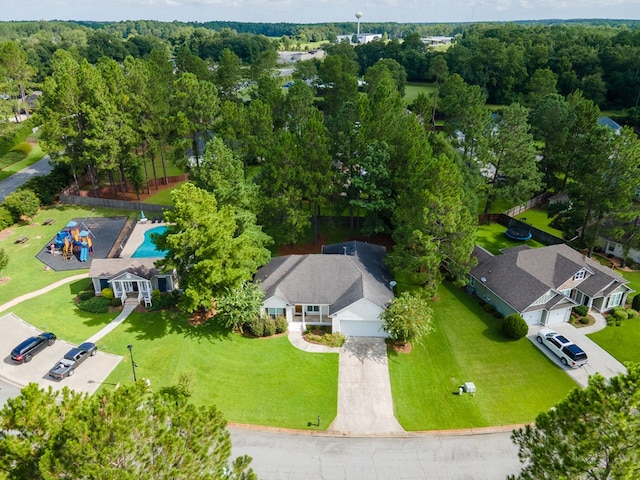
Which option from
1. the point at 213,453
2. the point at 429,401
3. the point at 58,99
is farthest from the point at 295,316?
the point at 58,99

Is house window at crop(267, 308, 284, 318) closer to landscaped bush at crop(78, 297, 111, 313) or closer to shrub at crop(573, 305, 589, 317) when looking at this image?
landscaped bush at crop(78, 297, 111, 313)

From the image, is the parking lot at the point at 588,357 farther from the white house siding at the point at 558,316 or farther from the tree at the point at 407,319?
the tree at the point at 407,319

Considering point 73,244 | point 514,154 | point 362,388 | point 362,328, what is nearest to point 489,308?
point 362,328

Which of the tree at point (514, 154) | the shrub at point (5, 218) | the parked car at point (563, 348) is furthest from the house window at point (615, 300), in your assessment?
the shrub at point (5, 218)

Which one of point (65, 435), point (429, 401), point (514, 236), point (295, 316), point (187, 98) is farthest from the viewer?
point (187, 98)

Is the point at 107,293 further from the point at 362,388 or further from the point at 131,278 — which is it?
the point at 362,388

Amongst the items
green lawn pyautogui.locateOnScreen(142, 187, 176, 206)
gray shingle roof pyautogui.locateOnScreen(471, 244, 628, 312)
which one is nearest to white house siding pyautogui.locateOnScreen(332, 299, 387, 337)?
gray shingle roof pyautogui.locateOnScreen(471, 244, 628, 312)

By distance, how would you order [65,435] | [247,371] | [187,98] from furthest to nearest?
[187,98], [247,371], [65,435]

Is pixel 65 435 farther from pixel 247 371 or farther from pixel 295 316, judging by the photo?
pixel 295 316
